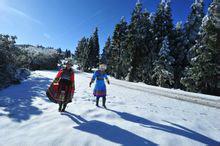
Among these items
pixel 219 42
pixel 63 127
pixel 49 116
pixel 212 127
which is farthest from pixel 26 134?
pixel 219 42

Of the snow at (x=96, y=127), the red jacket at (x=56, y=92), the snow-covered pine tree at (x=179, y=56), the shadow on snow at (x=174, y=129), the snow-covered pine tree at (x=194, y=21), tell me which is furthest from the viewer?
the snow-covered pine tree at (x=194, y=21)

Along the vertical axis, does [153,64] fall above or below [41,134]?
above

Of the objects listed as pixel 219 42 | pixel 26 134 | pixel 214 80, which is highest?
pixel 219 42

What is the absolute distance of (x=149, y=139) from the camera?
5.91 meters

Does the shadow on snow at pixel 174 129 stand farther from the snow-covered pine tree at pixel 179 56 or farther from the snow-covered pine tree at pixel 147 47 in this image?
the snow-covered pine tree at pixel 179 56

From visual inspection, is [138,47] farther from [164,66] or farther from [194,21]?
[194,21]

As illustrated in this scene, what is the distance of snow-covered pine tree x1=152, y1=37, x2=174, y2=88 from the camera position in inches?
1337

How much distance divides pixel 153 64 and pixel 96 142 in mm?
30895

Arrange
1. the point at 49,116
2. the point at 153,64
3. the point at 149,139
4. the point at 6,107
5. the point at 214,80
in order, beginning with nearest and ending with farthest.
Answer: the point at 149,139 → the point at 49,116 → the point at 6,107 → the point at 214,80 → the point at 153,64

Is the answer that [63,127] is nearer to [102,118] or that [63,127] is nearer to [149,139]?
[102,118]

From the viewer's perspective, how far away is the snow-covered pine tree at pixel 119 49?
47000mm

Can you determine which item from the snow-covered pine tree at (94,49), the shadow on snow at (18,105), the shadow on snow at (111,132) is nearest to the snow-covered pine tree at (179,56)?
the shadow on snow at (18,105)

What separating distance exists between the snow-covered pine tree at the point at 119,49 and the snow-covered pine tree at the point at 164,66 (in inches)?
473

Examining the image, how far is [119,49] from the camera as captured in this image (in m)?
50.3
